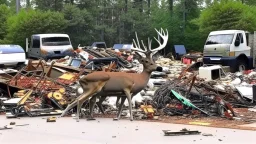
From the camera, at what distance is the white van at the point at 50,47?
104 ft

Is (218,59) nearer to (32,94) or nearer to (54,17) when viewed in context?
(32,94)

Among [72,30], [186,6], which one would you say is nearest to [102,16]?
[72,30]

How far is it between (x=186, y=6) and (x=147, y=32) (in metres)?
6.75

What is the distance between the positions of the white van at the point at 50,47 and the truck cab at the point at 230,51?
9.56m

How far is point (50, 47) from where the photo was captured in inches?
1257

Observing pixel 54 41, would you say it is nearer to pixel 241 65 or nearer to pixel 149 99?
pixel 241 65

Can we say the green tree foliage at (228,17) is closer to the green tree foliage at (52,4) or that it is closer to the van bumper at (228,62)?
the van bumper at (228,62)

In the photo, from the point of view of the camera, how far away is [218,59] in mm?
27000

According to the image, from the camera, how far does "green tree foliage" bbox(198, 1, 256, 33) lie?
135 feet

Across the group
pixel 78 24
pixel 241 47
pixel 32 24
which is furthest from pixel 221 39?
pixel 78 24

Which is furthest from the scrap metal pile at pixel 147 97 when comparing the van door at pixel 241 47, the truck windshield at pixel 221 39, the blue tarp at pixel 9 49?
Result: the truck windshield at pixel 221 39

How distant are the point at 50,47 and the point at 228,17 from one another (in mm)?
18048

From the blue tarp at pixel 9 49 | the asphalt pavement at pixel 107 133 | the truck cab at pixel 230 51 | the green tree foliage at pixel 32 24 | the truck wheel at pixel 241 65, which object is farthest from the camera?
the green tree foliage at pixel 32 24

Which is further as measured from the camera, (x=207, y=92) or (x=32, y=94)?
(x=32, y=94)
